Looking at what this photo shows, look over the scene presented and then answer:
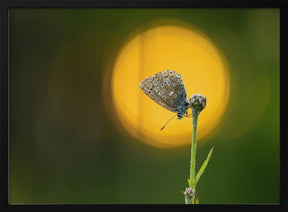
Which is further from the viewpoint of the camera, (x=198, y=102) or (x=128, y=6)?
(x=128, y=6)

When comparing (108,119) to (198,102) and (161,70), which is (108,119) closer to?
(161,70)

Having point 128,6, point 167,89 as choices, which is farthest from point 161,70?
point 128,6

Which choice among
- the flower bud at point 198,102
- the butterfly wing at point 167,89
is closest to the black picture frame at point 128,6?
the butterfly wing at point 167,89

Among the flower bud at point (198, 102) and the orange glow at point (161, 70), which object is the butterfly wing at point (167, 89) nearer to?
the orange glow at point (161, 70)

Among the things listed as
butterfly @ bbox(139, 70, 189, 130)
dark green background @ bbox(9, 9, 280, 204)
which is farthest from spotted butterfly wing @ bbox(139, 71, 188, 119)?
dark green background @ bbox(9, 9, 280, 204)
